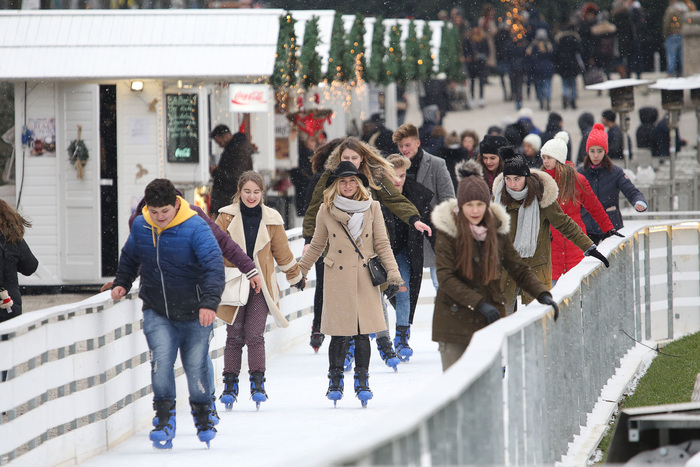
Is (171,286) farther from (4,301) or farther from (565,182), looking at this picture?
(565,182)

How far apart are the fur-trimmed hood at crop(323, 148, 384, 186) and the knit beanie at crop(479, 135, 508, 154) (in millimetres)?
901

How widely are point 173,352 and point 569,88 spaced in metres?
25.6

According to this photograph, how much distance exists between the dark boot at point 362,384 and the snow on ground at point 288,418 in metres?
0.11

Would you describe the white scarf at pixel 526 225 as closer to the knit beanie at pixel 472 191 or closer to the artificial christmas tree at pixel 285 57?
the knit beanie at pixel 472 191

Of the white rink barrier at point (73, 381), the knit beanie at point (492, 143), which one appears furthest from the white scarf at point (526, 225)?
the white rink barrier at point (73, 381)

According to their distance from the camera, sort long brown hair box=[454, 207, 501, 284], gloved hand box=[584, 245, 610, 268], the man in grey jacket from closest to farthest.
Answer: long brown hair box=[454, 207, 501, 284] → gloved hand box=[584, 245, 610, 268] → the man in grey jacket

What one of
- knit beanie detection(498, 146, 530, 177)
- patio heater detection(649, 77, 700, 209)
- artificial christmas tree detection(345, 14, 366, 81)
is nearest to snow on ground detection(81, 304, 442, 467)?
knit beanie detection(498, 146, 530, 177)

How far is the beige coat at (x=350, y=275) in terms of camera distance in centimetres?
828

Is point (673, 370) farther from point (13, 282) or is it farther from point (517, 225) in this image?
point (13, 282)

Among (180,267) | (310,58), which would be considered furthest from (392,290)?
(310,58)

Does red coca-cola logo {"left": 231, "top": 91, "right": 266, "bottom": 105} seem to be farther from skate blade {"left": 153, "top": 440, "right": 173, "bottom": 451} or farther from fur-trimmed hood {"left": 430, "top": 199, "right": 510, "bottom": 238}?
fur-trimmed hood {"left": 430, "top": 199, "right": 510, "bottom": 238}

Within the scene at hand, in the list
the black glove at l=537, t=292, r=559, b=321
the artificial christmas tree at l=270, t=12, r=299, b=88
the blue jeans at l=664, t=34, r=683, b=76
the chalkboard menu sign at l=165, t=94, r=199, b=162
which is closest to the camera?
the black glove at l=537, t=292, r=559, b=321

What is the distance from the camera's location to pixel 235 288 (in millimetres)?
8195

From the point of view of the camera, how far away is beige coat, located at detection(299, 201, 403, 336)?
8.28 m
